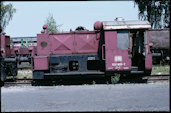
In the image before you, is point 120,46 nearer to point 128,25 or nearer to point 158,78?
point 128,25

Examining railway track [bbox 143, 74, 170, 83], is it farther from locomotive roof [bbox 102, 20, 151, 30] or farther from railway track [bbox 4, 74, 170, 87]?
locomotive roof [bbox 102, 20, 151, 30]

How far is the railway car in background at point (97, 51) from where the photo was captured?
11.0 meters

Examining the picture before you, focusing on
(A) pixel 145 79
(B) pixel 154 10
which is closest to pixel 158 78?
(A) pixel 145 79

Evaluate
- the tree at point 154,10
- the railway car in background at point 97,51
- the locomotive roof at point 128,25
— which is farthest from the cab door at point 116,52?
the tree at point 154,10

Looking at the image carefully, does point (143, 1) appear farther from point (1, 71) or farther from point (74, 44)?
point (1, 71)

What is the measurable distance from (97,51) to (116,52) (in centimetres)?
141

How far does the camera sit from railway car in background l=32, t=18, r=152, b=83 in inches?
433

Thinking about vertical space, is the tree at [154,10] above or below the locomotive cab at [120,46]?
above

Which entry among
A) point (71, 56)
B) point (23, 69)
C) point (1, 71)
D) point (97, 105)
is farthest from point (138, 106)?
point (23, 69)

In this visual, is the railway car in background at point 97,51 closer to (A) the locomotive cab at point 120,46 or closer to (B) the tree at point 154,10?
(A) the locomotive cab at point 120,46

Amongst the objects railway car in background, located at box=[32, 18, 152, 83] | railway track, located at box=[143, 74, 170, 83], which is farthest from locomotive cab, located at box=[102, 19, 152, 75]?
railway track, located at box=[143, 74, 170, 83]

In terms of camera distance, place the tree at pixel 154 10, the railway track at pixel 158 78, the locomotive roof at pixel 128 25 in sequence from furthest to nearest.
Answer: the tree at pixel 154 10
the railway track at pixel 158 78
the locomotive roof at pixel 128 25

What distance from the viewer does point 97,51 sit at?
476 inches

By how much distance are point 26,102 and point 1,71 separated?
5160 millimetres
